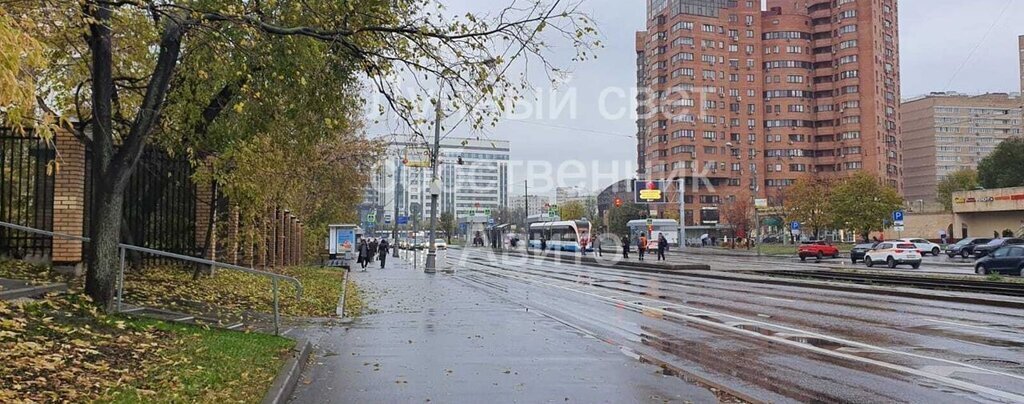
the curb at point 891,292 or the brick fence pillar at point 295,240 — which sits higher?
the brick fence pillar at point 295,240

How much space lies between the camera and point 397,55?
10.8 m

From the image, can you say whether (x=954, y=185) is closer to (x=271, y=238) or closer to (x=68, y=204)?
(x=271, y=238)

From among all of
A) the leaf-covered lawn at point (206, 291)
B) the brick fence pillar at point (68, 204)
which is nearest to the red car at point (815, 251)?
the leaf-covered lawn at point (206, 291)

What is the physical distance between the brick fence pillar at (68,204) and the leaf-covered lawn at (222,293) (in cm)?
103

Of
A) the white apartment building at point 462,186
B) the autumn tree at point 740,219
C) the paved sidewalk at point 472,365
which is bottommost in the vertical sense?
the paved sidewalk at point 472,365

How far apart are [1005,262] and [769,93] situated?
295 ft

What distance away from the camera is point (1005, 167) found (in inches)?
3312

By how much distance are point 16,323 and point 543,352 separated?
20.5 ft

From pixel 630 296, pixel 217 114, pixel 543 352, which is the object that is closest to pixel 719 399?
pixel 543 352

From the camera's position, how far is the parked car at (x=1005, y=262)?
30214 mm

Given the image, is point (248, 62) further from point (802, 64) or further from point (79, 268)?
point (802, 64)

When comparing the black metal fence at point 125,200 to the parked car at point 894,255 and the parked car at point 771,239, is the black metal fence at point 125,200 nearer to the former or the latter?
the parked car at point 894,255

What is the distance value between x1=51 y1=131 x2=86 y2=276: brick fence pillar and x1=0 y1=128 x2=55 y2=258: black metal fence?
0.99ft

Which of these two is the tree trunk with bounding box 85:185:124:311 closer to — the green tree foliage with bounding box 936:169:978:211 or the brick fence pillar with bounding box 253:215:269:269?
the brick fence pillar with bounding box 253:215:269:269
